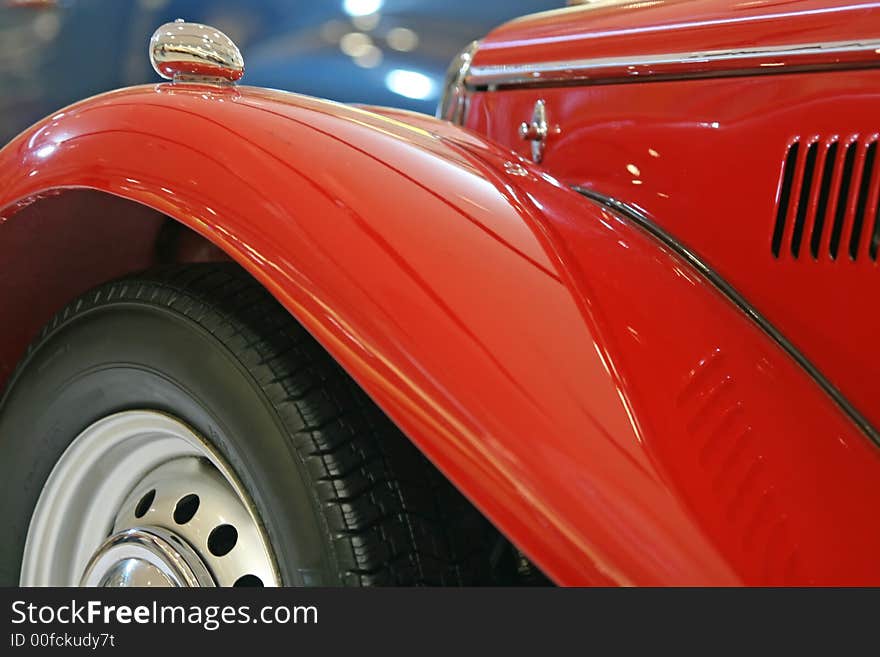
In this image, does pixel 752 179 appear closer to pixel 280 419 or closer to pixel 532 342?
pixel 532 342

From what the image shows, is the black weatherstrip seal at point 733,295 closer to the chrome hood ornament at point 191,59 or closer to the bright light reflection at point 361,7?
the chrome hood ornament at point 191,59

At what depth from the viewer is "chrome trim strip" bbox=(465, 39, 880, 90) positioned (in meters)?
1.07

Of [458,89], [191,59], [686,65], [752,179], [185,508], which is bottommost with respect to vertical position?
[185,508]

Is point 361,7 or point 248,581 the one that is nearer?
point 248,581

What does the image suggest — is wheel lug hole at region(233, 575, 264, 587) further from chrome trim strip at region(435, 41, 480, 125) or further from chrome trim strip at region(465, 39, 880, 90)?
chrome trim strip at region(435, 41, 480, 125)

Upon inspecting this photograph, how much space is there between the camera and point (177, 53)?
131 centimetres

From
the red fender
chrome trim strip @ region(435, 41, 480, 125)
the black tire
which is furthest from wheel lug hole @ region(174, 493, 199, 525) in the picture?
chrome trim strip @ region(435, 41, 480, 125)

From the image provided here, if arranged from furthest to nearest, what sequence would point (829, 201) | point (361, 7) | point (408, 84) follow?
point (361, 7) < point (408, 84) < point (829, 201)

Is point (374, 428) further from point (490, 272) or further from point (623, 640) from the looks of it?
point (623, 640)

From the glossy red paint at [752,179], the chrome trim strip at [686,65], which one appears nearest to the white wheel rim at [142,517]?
the glossy red paint at [752,179]

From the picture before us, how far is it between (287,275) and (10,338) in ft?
2.22

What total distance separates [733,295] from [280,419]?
0.54 meters

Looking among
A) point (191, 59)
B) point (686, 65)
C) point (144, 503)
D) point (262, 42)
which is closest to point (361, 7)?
point (262, 42)

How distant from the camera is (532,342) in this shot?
83 centimetres
